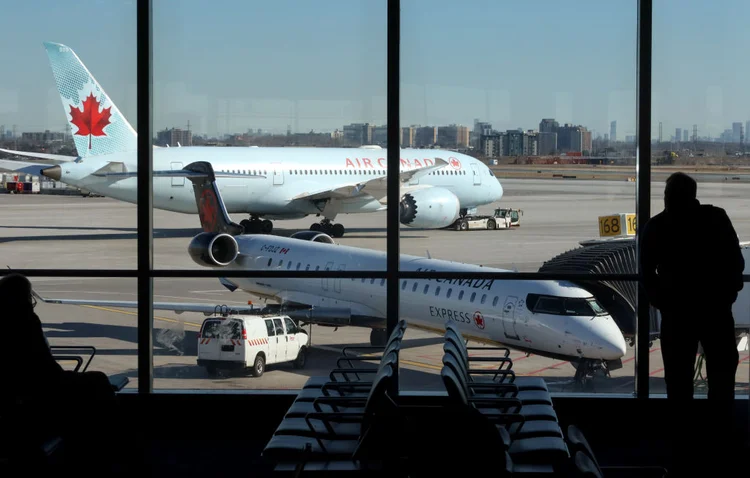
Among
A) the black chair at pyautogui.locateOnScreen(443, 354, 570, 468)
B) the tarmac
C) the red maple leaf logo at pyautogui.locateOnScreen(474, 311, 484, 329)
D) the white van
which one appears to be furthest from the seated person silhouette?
the red maple leaf logo at pyautogui.locateOnScreen(474, 311, 484, 329)

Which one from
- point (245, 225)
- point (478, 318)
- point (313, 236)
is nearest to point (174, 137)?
point (245, 225)

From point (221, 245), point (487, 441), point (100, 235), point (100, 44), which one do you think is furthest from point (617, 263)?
point (100, 235)

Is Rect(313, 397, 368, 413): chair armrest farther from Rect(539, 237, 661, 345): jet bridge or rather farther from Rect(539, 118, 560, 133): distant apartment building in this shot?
Rect(539, 118, 560, 133): distant apartment building

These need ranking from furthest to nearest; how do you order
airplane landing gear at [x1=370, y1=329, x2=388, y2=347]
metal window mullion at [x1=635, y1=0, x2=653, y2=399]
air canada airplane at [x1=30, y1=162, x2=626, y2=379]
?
airplane landing gear at [x1=370, y1=329, x2=388, y2=347] → air canada airplane at [x1=30, y1=162, x2=626, y2=379] → metal window mullion at [x1=635, y1=0, x2=653, y2=399]

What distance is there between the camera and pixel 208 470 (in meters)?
4.55

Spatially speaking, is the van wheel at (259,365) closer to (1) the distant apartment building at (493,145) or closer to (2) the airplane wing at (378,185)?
(2) the airplane wing at (378,185)

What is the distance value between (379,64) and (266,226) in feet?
7.85

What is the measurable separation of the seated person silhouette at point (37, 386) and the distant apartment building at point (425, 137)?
2.59 meters

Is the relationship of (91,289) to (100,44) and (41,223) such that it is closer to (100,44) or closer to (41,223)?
(100,44)

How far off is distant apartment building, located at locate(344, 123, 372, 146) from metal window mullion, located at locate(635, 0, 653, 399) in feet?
5.82

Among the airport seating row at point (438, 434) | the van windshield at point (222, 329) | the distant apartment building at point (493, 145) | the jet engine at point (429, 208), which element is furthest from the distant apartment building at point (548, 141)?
the van windshield at point (222, 329)

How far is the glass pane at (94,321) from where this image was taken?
5.36 meters

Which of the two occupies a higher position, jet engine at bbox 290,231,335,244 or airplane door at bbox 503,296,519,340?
jet engine at bbox 290,231,335,244

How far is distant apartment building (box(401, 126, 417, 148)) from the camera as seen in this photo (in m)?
5.27
